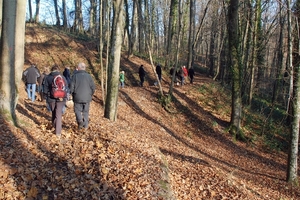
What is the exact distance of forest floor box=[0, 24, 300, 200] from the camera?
16.1ft

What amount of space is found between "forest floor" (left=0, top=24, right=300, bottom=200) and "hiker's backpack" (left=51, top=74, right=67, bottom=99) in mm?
1034

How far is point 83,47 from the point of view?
1024 inches

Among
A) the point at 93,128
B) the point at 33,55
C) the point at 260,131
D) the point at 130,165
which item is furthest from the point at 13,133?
the point at 33,55

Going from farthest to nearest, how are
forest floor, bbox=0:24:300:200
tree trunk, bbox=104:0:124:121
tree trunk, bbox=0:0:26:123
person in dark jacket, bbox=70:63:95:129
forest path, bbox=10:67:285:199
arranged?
tree trunk, bbox=104:0:124:121, person in dark jacket, bbox=70:63:95:129, tree trunk, bbox=0:0:26:123, forest path, bbox=10:67:285:199, forest floor, bbox=0:24:300:200

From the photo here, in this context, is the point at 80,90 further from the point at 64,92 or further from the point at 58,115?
the point at 58,115

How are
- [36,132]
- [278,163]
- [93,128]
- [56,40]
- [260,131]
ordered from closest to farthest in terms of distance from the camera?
[36,132]
[93,128]
[278,163]
[260,131]
[56,40]

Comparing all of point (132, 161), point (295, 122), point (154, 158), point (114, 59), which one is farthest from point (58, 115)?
point (295, 122)

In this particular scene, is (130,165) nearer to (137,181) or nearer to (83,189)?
(137,181)

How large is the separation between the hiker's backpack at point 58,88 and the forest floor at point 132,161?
1.03 m

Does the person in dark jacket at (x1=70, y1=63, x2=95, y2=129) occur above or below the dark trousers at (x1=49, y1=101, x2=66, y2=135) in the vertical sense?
above

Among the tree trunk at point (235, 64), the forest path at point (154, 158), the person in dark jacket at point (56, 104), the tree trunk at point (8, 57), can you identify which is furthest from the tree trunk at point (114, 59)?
the tree trunk at point (235, 64)

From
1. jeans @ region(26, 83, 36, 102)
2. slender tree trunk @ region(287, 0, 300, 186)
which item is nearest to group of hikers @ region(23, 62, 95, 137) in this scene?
jeans @ region(26, 83, 36, 102)

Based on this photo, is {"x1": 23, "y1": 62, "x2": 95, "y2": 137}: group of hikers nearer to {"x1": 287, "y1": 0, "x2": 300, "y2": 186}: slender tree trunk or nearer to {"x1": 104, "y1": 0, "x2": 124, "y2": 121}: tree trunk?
{"x1": 104, "y1": 0, "x2": 124, "y2": 121}: tree trunk

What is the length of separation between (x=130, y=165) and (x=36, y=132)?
2599 millimetres
